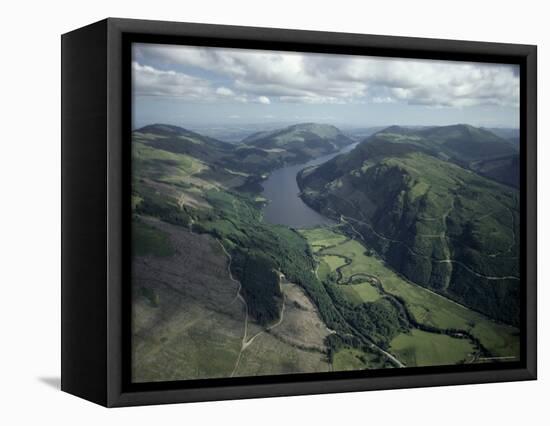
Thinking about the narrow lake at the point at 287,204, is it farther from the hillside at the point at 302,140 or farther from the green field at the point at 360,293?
the green field at the point at 360,293

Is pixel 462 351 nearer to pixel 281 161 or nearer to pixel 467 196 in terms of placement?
pixel 467 196

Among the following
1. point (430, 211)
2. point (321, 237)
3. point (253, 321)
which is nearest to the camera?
point (253, 321)

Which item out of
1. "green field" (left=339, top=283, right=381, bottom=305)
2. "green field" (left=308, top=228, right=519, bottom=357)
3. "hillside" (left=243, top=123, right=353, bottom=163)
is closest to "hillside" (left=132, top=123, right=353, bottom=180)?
"hillside" (left=243, top=123, right=353, bottom=163)

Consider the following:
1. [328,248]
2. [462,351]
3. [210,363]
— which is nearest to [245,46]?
[328,248]

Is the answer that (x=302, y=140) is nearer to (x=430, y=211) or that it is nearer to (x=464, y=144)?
(x=430, y=211)

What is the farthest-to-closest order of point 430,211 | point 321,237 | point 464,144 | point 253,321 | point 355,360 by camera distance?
point 464,144 < point 430,211 < point 321,237 < point 355,360 < point 253,321


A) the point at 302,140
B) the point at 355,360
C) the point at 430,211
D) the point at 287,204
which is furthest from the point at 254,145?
the point at 355,360
